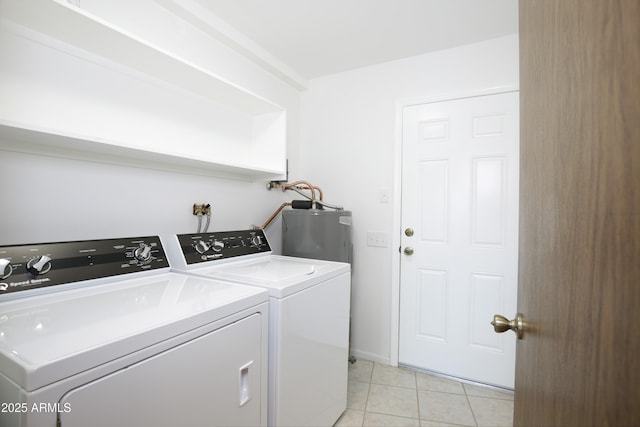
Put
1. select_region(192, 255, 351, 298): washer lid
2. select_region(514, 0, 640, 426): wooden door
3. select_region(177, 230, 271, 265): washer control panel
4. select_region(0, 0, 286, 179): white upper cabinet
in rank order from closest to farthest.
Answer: select_region(514, 0, 640, 426): wooden door < select_region(0, 0, 286, 179): white upper cabinet < select_region(192, 255, 351, 298): washer lid < select_region(177, 230, 271, 265): washer control panel

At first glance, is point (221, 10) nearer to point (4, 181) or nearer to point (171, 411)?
point (4, 181)

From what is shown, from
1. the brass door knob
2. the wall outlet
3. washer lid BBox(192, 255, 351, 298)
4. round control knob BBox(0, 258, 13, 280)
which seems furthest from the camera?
the wall outlet

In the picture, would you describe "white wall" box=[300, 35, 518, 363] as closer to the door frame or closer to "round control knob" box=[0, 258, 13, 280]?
the door frame

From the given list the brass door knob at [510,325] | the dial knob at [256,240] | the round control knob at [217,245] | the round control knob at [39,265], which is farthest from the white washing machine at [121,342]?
the brass door knob at [510,325]

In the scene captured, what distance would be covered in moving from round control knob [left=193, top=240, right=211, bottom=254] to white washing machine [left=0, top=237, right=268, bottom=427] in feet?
0.73

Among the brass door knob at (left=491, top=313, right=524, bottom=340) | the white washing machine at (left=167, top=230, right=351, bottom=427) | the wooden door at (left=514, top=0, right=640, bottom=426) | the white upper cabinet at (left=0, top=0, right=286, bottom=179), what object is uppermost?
the white upper cabinet at (left=0, top=0, right=286, bottom=179)

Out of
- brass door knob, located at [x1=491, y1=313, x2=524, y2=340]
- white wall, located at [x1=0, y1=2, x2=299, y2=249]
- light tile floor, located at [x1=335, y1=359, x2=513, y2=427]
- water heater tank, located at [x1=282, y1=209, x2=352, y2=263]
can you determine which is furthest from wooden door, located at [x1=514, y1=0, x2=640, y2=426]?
white wall, located at [x1=0, y1=2, x2=299, y2=249]

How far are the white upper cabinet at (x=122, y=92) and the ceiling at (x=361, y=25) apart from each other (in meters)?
0.31

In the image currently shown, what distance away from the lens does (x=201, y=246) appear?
5.09 ft

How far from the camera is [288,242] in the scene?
7.42 feet

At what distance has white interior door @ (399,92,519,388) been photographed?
6.61 feet

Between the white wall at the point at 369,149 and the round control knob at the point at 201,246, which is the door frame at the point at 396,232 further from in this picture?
the round control knob at the point at 201,246

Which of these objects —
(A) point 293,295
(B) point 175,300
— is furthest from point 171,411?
(A) point 293,295

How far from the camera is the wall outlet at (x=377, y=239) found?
2.39 meters
